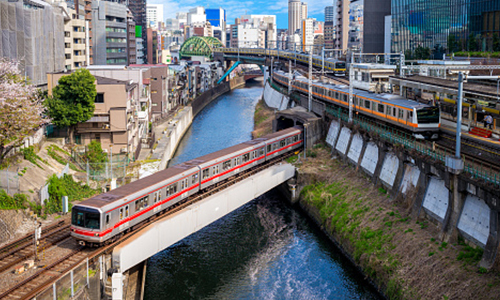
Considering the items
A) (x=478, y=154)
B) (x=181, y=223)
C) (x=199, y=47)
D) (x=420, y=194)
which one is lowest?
(x=181, y=223)

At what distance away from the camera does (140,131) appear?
48.0 metres

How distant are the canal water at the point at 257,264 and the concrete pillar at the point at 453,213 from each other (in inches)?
167

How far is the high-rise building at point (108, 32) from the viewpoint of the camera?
275 ft

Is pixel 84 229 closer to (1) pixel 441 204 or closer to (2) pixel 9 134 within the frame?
(2) pixel 9 134

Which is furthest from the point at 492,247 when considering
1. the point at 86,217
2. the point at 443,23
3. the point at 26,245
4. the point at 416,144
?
the point at 443,23

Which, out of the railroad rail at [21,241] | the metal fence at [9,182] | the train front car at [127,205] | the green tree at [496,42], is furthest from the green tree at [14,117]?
the green tree at [496,42]

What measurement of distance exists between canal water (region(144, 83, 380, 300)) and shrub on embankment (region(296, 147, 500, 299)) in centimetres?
106

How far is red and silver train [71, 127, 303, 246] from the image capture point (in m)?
22.1

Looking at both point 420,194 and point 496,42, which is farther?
point 496,42

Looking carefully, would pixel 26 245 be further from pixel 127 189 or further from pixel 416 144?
pixel 416 144

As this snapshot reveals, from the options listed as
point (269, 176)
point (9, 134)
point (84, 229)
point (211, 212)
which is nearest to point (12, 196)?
point (9, 134)

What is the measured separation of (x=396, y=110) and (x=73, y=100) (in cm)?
2318

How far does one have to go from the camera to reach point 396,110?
34719mm

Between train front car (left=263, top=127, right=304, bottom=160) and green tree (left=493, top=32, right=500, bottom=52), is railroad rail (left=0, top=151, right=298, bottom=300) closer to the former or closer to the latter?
train front car (left=263, top=127, right=304, bottom=160)
